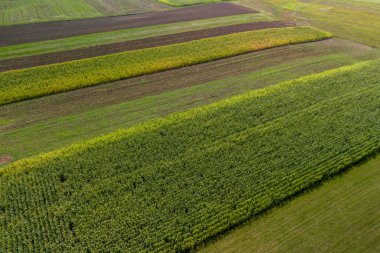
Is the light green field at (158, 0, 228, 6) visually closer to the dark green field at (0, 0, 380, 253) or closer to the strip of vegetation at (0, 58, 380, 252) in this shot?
the dark green field at (0, 0, 380, 253)

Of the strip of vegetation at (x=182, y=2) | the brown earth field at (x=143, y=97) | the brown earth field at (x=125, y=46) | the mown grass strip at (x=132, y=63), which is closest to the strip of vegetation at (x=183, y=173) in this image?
the brown earth field at (x=143, y=97)

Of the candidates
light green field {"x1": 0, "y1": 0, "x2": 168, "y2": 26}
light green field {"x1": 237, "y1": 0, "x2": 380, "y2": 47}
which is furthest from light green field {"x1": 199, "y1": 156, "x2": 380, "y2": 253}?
light green field {"x1": 0, "y1": 0, "x2": 168, "y2": 26}

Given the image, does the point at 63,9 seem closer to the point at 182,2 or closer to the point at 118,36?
the point at 118,36

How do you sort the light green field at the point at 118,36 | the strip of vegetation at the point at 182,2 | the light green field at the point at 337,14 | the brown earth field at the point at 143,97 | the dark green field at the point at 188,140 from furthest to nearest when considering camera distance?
the strip of vegetation at the point at 182,2 → the light green field at the point at 337,14 → the light green field at the point at 118,36 → the brown earth field at the point at 143,97 → the dark green field at the point at 188,140

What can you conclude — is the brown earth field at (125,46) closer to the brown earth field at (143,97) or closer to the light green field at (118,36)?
the light green field at (118,36)

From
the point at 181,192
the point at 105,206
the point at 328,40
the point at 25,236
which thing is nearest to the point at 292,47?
the point at 328,40
